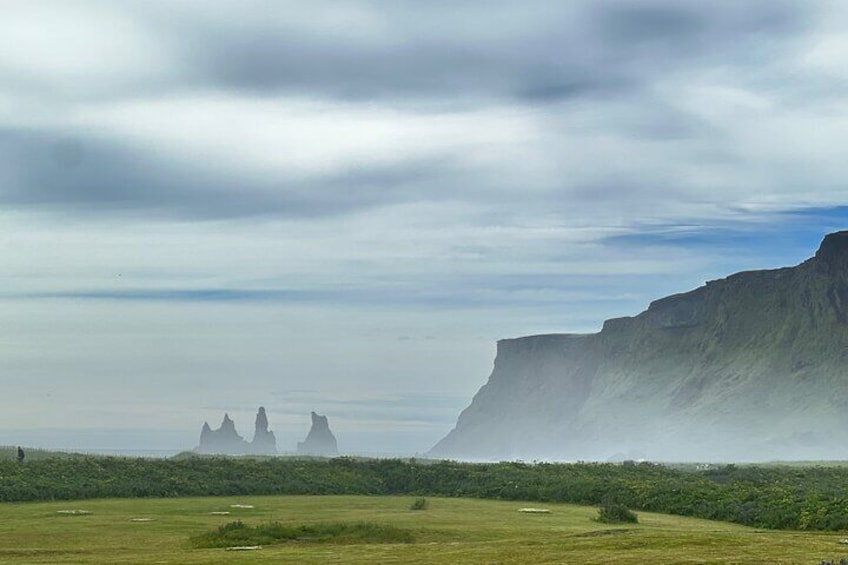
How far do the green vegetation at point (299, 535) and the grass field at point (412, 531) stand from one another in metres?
1.01

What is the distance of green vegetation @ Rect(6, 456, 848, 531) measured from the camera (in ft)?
218

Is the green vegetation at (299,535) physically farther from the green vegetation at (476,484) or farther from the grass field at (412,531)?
the green vegetation at (476,484)

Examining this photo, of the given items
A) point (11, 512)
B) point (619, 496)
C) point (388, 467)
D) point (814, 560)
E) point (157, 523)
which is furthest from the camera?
point (388, 467)

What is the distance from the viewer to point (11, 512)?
6700 centimetres

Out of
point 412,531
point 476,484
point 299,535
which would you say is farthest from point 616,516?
point 476,484

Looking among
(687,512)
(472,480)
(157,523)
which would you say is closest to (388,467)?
(472,480)

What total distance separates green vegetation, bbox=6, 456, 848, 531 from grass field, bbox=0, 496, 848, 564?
9.31 ft

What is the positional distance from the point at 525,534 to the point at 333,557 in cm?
1294

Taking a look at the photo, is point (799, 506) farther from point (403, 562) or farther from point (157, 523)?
point (157, 523)

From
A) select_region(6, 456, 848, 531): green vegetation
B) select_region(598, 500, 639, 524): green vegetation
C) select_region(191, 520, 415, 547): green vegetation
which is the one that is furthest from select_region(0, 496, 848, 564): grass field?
select_region(6, 456, 848, 531): green vegetation

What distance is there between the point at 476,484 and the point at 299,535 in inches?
1436

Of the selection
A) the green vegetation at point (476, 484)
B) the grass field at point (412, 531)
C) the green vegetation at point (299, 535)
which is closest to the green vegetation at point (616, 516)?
the grass field at point (412, 531)

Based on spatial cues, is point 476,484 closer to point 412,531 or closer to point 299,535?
point 412,531

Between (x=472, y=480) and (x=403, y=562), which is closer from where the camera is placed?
(x=403, y=562)
